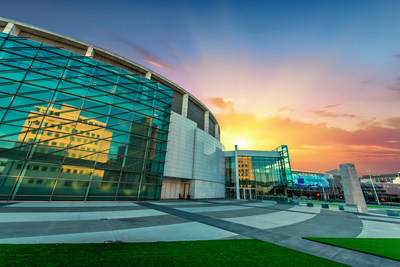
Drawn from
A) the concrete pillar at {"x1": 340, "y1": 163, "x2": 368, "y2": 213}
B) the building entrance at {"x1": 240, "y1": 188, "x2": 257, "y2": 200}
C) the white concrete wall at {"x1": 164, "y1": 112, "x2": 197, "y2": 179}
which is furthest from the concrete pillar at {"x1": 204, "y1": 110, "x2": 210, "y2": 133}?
the concrete pillar at {"x1": 340, "y1": 163, "x2": 368, "y2": 213}

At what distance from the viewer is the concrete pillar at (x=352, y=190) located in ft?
72.9

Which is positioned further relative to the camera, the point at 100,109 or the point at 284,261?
the point at 100,109

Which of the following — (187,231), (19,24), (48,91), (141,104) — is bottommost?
(187,231)

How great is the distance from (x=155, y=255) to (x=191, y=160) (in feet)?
85.0

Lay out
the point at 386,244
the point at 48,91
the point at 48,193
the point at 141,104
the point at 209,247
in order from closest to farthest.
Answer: the point at 209,247 < the point at 386,244 < the point at 48,193 < the point at 48,91 < the point at 141,104

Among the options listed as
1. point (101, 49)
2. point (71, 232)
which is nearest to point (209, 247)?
point (71, 232)

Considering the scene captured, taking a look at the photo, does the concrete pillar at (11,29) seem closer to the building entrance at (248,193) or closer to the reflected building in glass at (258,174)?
the reflected building in glass at (258,174)

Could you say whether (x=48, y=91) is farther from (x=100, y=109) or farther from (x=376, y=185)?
(x=376, y=185)

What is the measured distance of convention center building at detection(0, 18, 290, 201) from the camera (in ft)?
51.2

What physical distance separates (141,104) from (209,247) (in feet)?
72.7

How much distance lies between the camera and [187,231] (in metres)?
7.93

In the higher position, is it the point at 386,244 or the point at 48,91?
the point at 48,91

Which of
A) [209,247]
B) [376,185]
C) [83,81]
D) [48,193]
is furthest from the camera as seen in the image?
[376,185]

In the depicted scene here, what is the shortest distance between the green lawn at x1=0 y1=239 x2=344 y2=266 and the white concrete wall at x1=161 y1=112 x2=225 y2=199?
68.7 ft
